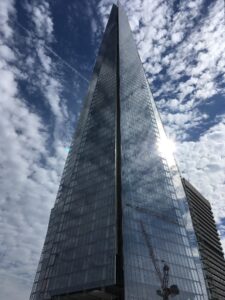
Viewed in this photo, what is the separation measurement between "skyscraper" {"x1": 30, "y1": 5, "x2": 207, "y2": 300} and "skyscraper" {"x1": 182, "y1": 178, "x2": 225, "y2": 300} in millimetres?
41415

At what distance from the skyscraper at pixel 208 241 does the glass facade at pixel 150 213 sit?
41571 mm

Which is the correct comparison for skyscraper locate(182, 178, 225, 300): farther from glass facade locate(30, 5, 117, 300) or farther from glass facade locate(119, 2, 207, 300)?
glass facade locate(30, 5, 117, 300)

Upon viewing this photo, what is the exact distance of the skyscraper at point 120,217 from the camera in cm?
8112

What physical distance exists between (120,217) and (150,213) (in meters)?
10.2

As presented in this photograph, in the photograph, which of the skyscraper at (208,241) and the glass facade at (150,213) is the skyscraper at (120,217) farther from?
the skyscraper at (208,241)

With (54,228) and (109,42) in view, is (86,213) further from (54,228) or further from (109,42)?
(109,42)

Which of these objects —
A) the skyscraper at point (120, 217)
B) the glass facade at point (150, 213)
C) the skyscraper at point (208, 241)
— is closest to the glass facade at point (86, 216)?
the skyscraper at point (120, 217)

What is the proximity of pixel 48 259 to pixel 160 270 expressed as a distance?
38.6m

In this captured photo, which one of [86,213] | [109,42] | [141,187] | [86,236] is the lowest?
[86,236]

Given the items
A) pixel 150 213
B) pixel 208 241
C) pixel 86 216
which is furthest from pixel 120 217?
pixel 208 241

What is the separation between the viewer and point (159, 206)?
103 m

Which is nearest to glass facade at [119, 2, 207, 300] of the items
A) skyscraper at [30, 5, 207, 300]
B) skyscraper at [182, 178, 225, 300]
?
skyscraper at [30, 5, 207, 300]

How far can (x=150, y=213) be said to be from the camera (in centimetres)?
9731

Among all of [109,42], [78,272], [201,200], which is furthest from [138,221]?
[109,42]
